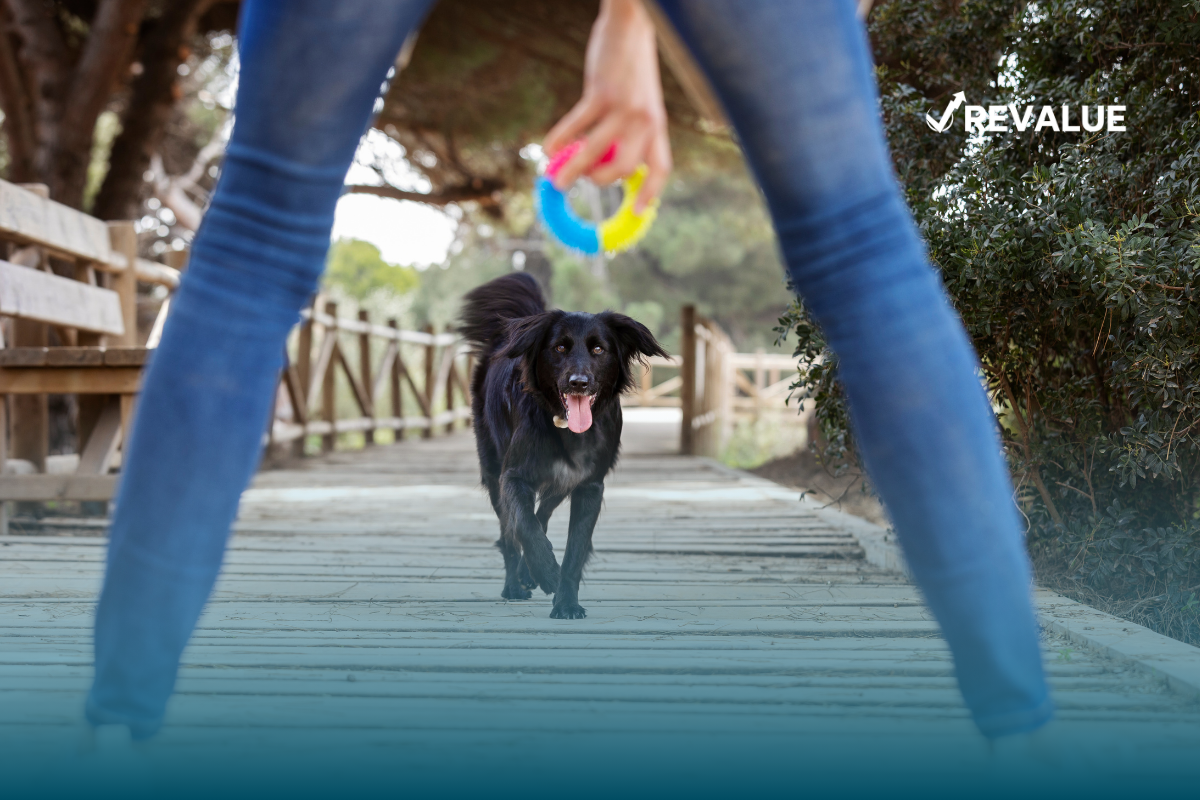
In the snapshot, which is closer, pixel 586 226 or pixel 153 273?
pixel 586 226

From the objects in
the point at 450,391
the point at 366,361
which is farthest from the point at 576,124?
the point at 450,391

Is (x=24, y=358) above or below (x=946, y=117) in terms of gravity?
below

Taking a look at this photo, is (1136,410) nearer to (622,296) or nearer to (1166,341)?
(1166,341)

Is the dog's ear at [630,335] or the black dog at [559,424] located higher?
the dog's ear at [630,335]

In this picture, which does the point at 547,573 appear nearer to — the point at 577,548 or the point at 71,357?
the point at 577,548

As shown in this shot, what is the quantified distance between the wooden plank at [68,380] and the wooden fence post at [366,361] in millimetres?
7076

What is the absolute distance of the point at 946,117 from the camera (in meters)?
3.26

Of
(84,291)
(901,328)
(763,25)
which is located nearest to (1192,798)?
(901,328)

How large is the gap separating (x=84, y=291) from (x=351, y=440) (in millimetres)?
9409

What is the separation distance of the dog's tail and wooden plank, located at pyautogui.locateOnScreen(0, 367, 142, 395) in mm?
1407

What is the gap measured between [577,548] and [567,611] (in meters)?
0.27

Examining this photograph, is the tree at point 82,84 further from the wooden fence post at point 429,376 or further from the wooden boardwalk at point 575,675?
the wooden fence post at point 429,376

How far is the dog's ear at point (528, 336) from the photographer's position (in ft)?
9.38

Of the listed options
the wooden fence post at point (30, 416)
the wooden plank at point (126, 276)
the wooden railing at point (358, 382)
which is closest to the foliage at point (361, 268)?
the wooden railing at point (358, 382)
